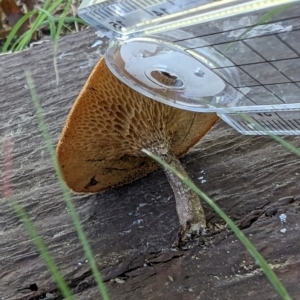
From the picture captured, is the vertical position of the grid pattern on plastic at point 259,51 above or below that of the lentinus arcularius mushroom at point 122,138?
above

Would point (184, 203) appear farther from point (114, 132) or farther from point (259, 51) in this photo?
point (259, 51)

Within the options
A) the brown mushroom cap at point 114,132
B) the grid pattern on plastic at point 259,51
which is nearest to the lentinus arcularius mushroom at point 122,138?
the brown mushroom cap at point 114,132

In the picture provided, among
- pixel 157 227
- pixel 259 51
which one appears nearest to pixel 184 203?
pixel 157 227

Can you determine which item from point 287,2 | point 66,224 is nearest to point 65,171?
point 66,224

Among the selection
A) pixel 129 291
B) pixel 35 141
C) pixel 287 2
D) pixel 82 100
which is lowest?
pixel 129 291

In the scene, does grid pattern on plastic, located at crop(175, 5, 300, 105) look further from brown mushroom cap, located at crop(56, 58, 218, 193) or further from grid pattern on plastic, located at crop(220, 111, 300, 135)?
brown mushroom cap, located at crop(56, 58, 218, 193)

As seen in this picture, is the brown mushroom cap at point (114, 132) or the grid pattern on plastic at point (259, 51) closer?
the grid pattern on plastic at point (259, 51)

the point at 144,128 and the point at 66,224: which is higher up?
the point at 144,128

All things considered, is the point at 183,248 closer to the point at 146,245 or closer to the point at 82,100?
the point at 146,245

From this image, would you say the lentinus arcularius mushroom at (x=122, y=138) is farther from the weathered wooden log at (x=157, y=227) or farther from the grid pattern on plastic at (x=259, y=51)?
the grid pattern on plastic at (x=259, y=51)
